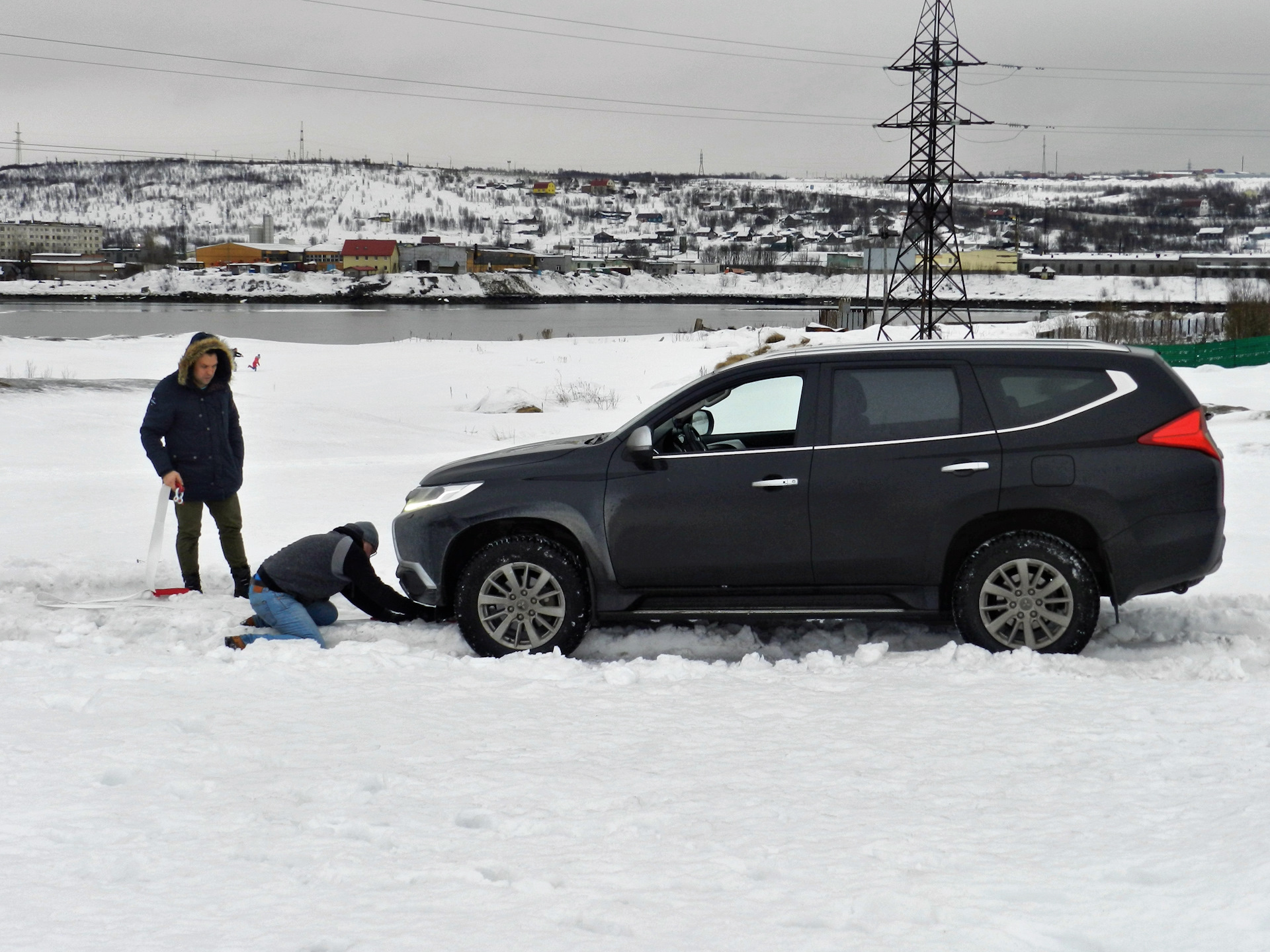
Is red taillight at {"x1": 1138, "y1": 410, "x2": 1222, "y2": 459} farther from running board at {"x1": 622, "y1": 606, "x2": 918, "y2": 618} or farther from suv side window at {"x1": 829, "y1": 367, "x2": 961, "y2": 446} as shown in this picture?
running board at {"x1": 622, "y1": 606, "x2": 918, "y2": 618}

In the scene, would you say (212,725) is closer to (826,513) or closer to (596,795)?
(596,795)

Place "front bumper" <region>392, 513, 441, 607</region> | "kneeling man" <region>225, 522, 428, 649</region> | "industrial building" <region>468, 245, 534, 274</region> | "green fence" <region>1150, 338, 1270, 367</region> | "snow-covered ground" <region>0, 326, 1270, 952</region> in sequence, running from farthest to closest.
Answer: "industrial building" <region>468, 245, 534, 274</region>
"green fence" <region>1150, 338, 1270, 367</region>
"kneeling man" <region>225, 522, 428, 649</region>
"front bumper" <region>392, 513, 441, 607</region>
"snow-covered ground" <region>0, 326, 1270, 952</region>

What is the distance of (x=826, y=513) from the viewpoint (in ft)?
21.6

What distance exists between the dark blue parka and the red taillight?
5.88m

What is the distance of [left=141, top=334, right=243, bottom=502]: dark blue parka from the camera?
322 inches

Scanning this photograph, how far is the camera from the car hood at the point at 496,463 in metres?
6.96

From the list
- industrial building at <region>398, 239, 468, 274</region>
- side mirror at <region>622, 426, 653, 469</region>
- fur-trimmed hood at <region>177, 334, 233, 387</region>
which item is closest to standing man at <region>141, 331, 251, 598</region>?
fur-trimmed hood at <region>177, 334, 233, 387</region>

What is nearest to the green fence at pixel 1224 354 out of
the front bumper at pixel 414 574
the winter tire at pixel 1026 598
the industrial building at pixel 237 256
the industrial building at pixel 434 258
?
the winter tire at pixel 1026 598

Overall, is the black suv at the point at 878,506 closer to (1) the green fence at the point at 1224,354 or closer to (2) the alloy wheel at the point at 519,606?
(2) the alloy wheel at the point at 519,606

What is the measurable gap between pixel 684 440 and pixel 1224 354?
33.5 metres

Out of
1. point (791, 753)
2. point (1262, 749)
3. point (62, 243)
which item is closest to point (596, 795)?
point (791, 753)

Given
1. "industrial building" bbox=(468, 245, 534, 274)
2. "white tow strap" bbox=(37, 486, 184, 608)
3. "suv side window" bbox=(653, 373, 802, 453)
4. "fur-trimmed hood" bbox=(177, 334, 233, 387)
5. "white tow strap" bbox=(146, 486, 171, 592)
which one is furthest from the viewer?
"industrial building" bbox=(468, 245, 534, 274)

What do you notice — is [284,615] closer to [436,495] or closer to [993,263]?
[436,495]

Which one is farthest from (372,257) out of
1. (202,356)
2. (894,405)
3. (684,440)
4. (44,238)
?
(894,405)
